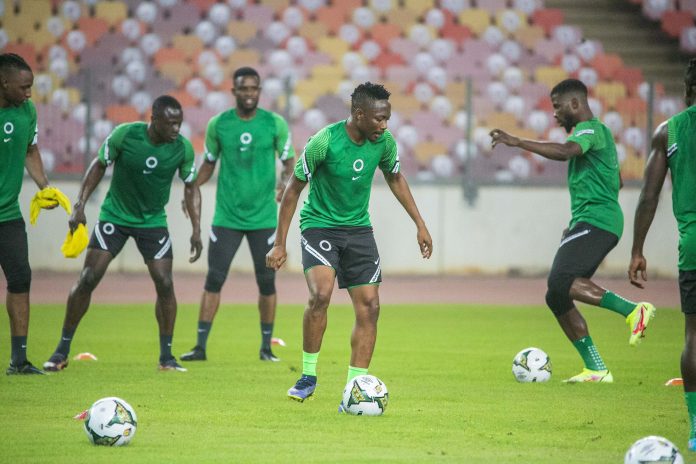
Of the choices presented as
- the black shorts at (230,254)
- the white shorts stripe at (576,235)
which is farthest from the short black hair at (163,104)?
the white shorts stripe at (576,235)

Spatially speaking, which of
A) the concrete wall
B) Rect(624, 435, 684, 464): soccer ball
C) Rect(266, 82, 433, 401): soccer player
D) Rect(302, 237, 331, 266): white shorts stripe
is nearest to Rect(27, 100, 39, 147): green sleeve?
Rect(266, 82, 433, 401): soccer player

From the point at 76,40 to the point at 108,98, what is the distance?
425cm

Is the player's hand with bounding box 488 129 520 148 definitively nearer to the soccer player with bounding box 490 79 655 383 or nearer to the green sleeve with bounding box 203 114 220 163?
the soccer player with bounding box 490 79 655 383

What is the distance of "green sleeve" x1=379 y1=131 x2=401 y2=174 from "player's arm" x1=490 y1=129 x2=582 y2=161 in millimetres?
745

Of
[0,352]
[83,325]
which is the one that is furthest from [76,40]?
[0,352]

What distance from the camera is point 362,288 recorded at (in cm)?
888

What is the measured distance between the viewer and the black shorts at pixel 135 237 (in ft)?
35.1

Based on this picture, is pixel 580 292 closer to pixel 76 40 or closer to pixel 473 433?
pixel 473 433

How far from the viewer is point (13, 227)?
9.94 meters

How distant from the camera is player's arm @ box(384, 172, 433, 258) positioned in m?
9.02

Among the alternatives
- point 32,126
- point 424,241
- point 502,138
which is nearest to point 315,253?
point 424,241

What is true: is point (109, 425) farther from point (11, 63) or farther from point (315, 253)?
point (11, 63)

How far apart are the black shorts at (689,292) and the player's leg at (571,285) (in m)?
3.18

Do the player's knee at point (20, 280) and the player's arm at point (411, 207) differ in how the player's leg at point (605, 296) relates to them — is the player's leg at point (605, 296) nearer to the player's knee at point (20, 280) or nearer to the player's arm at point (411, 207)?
the player's arm at point (411, 207)
